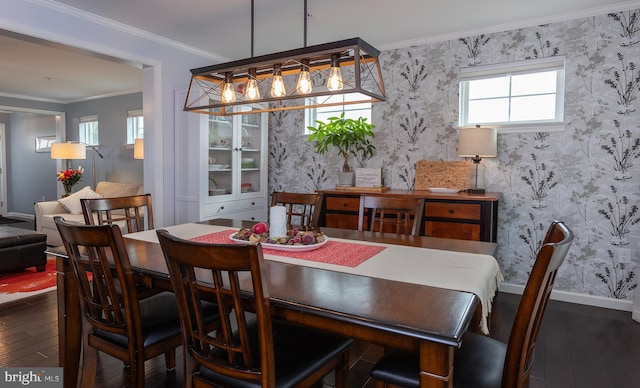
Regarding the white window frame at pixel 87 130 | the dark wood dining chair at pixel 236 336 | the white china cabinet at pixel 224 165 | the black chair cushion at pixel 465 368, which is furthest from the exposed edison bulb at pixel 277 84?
the white window frame at pixel 87 130

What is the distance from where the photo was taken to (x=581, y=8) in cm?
306

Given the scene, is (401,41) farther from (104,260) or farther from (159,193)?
(104,260)

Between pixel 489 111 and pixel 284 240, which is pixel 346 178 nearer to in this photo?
pixel 489 111

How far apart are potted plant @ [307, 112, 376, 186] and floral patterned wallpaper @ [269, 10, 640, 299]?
0.31 m

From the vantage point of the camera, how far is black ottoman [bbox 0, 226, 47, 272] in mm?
3709

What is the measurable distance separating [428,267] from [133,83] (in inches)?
233

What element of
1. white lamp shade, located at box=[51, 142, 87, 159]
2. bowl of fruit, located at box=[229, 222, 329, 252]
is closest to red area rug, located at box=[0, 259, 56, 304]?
white lamp shade, located at box=[51, 142, 87, 159]

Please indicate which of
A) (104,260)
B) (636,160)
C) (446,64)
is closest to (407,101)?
(446,64)

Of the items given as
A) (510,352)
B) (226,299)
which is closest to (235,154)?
(226,299)

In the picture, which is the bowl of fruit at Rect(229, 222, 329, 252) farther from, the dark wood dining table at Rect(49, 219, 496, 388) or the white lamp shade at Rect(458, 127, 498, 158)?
the white lamp shade at Rect(458, 127, 498, 158)

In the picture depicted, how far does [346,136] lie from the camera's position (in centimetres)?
383

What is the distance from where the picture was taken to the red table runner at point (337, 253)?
168 cm

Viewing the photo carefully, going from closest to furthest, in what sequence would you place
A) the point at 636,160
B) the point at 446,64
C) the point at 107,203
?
the point at 107,203, the point at 636,160, the point at 446,64

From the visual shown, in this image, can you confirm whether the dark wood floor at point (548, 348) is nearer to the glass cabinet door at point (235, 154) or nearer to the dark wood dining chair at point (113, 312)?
the dark wood dining chair at point (113, 312)
